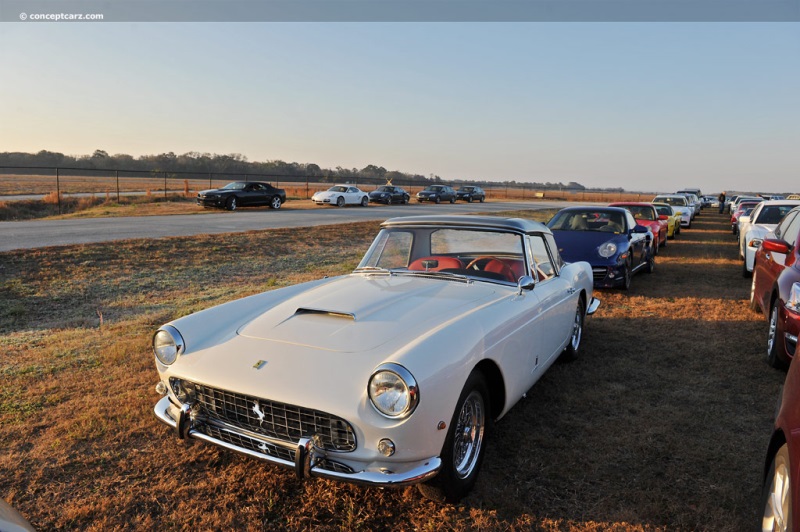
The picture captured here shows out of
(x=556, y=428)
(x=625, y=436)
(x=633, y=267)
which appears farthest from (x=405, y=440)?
(x=633, y=267)

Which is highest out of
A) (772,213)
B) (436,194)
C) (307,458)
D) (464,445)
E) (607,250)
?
(436,194)

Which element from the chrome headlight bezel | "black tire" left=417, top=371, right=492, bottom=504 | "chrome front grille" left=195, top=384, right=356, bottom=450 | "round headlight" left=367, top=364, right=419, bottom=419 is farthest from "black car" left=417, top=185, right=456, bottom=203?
"round headlight" left=367, top=364, right=419, bottom=419

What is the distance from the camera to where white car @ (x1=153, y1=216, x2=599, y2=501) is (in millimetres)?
2689

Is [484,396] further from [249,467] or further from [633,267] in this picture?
[633,267]

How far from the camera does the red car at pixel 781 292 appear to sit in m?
4.68

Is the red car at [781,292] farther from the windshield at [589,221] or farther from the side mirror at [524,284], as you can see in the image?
the windshield at [589,221]

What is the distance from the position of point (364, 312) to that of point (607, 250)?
21.8 feet

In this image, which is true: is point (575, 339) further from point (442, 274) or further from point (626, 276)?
point (626, 276)

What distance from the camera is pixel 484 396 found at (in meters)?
3.28

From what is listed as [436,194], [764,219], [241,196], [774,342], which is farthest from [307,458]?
[436,194]

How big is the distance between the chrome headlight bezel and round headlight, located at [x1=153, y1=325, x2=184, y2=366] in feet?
24.1

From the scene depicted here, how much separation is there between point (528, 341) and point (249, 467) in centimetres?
210

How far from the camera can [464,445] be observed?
3188 millimetres

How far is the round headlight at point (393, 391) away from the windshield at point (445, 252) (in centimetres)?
179
